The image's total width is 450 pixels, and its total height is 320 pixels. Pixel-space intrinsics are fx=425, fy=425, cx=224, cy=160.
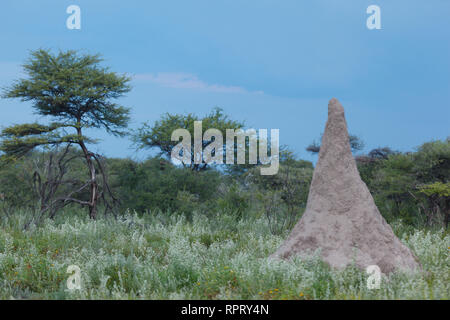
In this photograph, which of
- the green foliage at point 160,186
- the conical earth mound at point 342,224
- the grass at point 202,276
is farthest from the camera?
the green foliage at point 160,186

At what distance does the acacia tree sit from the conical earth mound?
1023cm

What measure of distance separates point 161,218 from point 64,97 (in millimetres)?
5779

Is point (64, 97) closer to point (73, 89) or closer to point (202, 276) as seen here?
point (73, 89)

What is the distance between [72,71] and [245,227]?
9.13 meters

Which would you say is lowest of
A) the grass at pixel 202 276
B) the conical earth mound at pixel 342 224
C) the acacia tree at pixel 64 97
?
the grass at pixel 202 276

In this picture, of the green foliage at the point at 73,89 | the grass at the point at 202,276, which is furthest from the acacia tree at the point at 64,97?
the grass at the point at 202,276

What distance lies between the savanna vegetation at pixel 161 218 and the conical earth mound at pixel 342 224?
0.31 meters

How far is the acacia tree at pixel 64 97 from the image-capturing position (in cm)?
1509

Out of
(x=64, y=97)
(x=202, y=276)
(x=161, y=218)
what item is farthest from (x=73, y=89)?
(x=202, y=276)

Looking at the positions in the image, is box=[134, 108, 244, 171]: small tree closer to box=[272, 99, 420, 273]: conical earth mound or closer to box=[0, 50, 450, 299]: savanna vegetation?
box=[0, 50, 450, 299]: savanna vegetation

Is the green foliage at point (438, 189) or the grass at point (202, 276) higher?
the green foliage at point (438, 189)

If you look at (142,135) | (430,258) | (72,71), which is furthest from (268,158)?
(430,258)

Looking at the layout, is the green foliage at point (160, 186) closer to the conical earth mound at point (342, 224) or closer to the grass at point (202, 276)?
the grass at point (202, 276)
